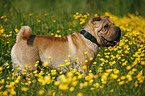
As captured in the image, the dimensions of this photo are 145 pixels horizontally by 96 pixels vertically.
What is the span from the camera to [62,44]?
11.3 ft

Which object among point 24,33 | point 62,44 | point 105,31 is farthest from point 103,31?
point 24,33

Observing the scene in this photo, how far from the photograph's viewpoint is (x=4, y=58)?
3.97 metres

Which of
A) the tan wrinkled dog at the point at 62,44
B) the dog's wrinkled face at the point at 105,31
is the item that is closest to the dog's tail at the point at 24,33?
the tan wrinkled dog at the point at 62,44

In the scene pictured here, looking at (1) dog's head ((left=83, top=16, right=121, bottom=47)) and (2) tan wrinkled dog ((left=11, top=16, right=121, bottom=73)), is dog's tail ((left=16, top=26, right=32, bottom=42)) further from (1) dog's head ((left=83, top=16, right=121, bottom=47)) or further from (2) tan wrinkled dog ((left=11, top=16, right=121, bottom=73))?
(1) dog's head ((left=83, top=16, right=121, bottom=47))

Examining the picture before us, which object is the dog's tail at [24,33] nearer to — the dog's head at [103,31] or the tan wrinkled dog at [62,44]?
the tan wrinkled dog at [62,44]

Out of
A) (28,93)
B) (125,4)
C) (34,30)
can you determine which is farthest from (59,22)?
(125,4)

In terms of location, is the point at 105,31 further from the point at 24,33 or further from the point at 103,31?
the point at 24,33

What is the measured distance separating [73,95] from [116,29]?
5.98 feet

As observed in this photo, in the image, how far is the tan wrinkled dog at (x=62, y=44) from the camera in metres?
3.19

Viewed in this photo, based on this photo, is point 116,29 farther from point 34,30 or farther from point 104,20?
point 34,30

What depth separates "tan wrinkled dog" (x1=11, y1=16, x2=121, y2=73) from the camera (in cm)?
319

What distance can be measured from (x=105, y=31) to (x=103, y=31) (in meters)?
0.04

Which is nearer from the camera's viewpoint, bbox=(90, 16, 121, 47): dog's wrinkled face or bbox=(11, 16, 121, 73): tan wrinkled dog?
bbox=(11, 16, 121, 73): tan wrinkled dog

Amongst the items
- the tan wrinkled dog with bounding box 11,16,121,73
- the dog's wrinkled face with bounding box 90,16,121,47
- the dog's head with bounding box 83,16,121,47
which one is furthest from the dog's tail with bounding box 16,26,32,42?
the dog's wrinkled face with bounding box 90,16,121,47
